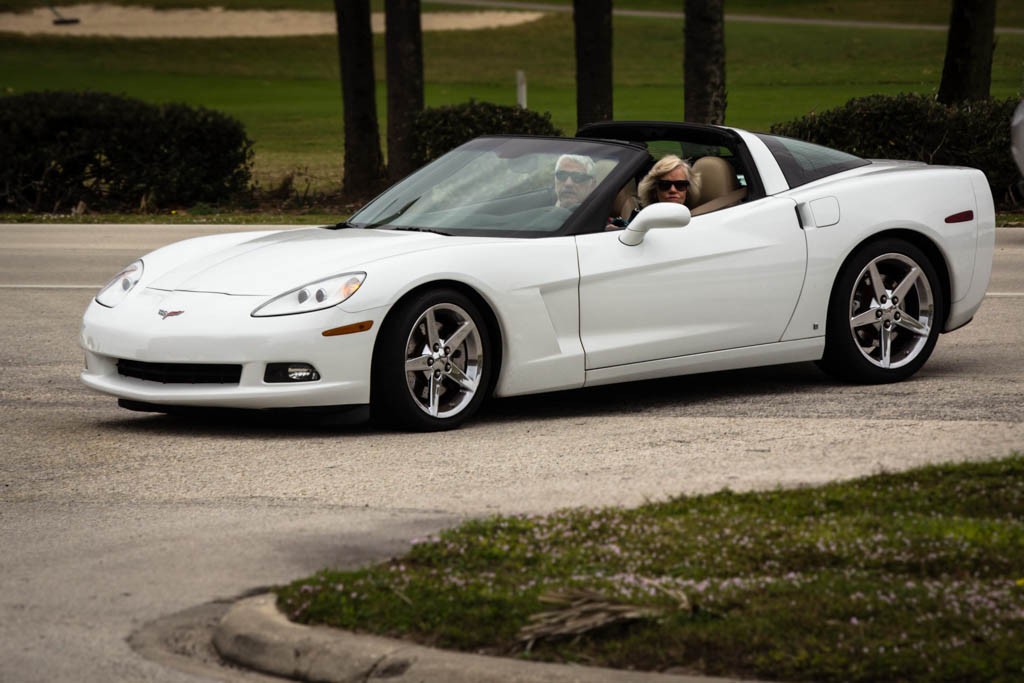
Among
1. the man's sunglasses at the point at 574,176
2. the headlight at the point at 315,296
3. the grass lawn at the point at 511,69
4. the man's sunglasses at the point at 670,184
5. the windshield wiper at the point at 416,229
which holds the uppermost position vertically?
the grass lawn at the point at 511,69

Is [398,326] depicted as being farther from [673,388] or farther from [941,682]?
[941,682]

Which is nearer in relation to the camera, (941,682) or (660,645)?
(941,682)

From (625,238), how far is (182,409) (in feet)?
7.30

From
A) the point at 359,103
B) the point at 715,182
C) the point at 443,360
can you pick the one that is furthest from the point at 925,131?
the point at 443,360

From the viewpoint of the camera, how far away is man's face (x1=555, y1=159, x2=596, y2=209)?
813 cm

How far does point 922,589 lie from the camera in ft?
14.9

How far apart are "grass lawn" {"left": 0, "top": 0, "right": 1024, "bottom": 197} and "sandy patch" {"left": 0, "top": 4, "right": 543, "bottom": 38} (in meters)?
2.23

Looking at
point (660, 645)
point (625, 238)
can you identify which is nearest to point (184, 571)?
point (660, 645)

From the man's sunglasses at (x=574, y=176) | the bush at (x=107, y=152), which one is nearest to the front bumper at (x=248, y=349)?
the man's sunglasses at (x=574, y=176)

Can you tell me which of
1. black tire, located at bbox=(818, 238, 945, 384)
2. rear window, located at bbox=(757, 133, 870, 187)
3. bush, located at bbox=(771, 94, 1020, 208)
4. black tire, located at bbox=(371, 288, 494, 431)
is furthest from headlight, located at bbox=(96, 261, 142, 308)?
bush, located at bbox=(771, 94, 1020, 208)

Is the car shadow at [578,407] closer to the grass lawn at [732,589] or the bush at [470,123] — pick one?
the grass lawn at [732,589]

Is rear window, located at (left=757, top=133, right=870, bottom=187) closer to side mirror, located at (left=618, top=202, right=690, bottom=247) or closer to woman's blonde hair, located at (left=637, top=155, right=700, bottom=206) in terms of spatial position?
woman's blonde hair, located at (left=637, top=155, right=700, bottom=206)

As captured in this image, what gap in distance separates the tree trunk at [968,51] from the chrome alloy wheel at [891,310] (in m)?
13.8

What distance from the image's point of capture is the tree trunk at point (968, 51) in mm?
21922
